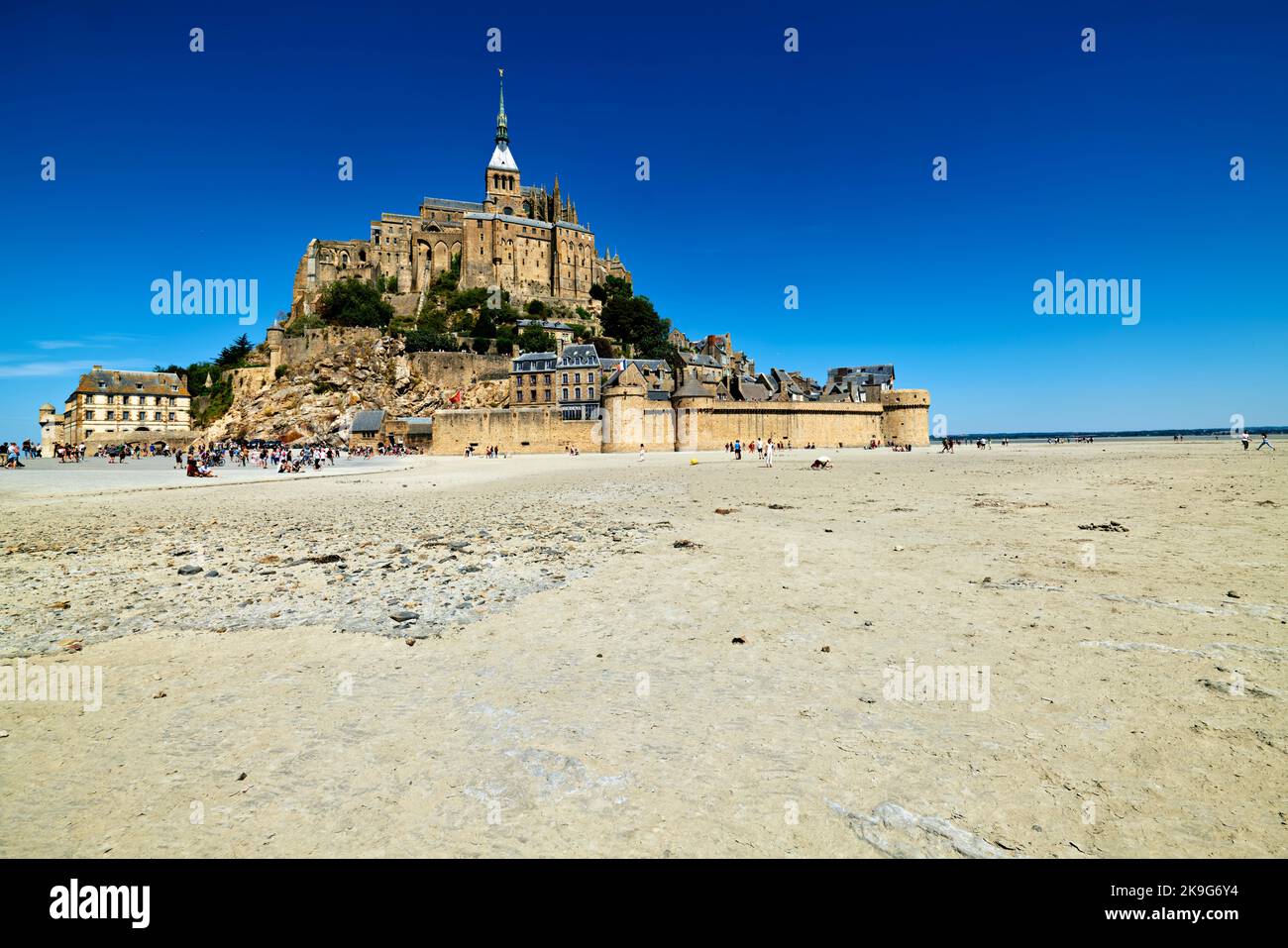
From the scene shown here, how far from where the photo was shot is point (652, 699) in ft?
15.4

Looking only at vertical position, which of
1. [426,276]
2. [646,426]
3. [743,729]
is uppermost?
[426,276]

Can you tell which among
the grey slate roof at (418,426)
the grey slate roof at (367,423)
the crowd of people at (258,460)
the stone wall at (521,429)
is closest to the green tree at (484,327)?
the grey slate roof at (418,426)

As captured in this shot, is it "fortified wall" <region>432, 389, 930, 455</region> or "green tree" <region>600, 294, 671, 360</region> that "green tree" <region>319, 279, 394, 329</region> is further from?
"green tree" <region>600, 294, 671, 360</region>

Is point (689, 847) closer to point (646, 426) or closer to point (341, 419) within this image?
point (646, 426)

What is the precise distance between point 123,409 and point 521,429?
2173 inches

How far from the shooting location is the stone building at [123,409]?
7238cm

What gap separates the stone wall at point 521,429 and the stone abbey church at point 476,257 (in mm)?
35991

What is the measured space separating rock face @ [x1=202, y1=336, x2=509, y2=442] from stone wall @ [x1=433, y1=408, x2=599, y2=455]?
333 inches

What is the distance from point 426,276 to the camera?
9156cm

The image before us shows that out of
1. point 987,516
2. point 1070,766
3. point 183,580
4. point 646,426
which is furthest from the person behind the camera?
point 646,426

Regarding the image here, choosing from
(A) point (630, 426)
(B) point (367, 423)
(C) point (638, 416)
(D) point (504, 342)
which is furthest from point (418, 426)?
(C) point (638, 416)

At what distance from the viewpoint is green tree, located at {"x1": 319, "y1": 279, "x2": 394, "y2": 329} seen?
3127 inches

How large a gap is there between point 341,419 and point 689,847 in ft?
237
